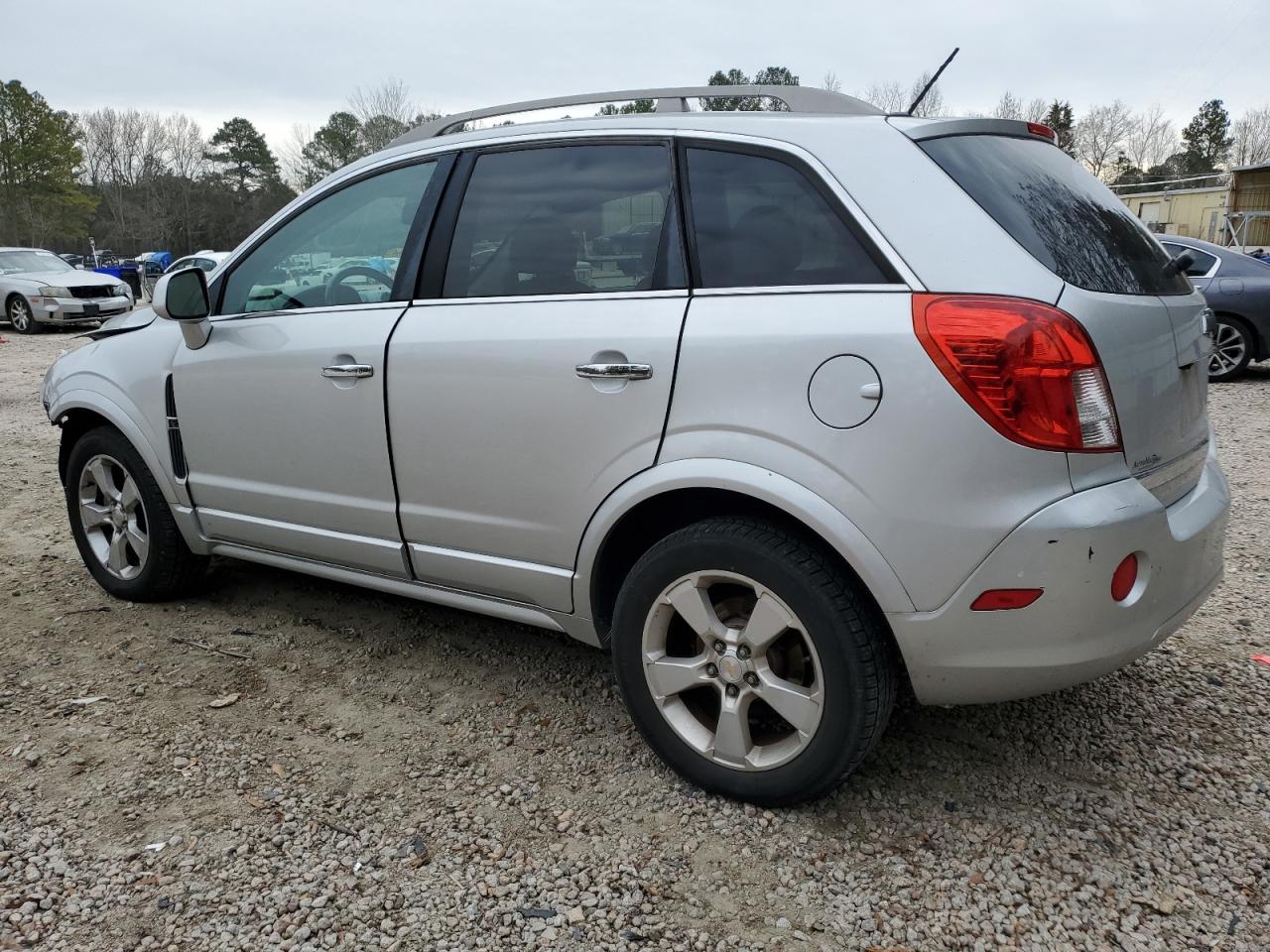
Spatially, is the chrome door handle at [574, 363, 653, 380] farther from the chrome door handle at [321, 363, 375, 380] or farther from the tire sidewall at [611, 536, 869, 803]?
the chrome door handle at [321, 363, 375, 380]

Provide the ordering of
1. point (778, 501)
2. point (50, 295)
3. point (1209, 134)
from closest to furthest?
point (778, 501)
point (50, 295)
point (1209, 134)

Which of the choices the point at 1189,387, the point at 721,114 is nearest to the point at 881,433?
the point at 1189,387

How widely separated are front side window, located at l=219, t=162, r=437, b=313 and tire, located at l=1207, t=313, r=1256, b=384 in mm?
9274

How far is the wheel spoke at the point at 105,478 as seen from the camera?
4.16 meters

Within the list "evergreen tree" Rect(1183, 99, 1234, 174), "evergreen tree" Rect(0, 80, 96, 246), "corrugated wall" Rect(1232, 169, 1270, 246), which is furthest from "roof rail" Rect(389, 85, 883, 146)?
"evergreen tree" Rect(1183, 99, 1234, 174)

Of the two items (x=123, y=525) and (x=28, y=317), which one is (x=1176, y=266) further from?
(x=28, y=317)

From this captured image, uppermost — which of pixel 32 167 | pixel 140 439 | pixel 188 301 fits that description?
pixel 32 167

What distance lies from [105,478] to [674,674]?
9.24ft

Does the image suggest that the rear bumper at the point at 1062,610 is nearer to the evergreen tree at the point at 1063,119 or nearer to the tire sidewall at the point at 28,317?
the tire sidewall at the point at 28,317

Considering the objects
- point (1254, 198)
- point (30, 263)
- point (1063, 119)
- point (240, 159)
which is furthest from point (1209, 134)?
point (30, 263)

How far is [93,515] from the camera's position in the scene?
4.26 meters

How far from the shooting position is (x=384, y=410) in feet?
10.3

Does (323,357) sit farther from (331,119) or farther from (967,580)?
(331,119)

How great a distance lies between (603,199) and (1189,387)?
1.66m
